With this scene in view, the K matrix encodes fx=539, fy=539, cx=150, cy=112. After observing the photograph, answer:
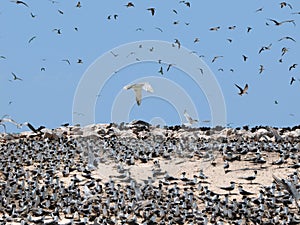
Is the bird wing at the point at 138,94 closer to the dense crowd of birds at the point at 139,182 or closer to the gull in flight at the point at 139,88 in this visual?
the gull in flight at the point at 139,88

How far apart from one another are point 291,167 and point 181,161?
4.17 meters

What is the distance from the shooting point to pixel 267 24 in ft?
61.6

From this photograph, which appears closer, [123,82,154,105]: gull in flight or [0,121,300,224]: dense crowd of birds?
[0,121,300,224]: dense crowd of birds

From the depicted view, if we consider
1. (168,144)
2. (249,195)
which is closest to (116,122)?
(168,144)

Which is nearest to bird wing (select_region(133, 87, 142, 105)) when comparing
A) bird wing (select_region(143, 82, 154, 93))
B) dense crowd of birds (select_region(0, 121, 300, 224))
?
bird wing (select_region(143, 82, 154, 93))

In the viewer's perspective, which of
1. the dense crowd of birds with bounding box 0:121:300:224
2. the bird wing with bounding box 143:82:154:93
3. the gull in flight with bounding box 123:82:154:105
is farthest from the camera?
the gull in flight with bounding box 123:82:154:105

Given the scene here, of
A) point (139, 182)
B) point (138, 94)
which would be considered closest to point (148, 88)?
point (138, 94)

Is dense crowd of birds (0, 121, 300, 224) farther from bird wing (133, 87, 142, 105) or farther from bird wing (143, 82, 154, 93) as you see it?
bird wing (143, 82, 154, 93)

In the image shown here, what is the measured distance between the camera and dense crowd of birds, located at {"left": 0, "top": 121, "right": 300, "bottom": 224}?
14.6m

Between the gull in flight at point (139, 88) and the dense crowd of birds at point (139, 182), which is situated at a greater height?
the gull in flight at point (139, 88)

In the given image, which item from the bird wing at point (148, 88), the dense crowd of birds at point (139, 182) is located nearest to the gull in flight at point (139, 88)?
the bird wing at point (148, 88)

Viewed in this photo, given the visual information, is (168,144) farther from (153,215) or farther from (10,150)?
(153,215)

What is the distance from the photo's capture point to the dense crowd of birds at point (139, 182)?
14.6 meters

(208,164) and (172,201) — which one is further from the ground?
(208,164)
